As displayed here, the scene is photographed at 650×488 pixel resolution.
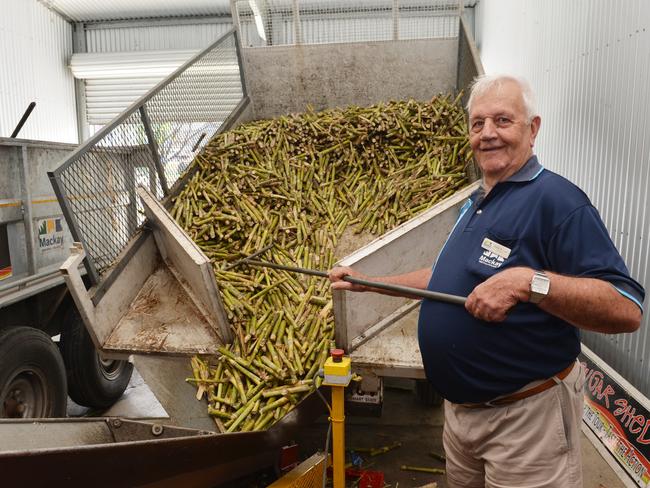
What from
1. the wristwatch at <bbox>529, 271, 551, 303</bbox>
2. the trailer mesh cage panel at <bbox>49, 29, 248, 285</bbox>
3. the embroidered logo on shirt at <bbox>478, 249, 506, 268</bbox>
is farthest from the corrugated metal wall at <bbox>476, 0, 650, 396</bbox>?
the trailer mesh cage panel at <bbox>49, 29, 248, 285</bbox>

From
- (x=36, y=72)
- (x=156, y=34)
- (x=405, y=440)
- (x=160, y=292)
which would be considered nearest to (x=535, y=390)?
(x=405, y=440)

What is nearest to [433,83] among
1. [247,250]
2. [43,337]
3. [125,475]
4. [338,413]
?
[247,250]

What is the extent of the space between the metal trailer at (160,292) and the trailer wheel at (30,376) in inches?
27.4

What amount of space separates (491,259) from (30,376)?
3.58m

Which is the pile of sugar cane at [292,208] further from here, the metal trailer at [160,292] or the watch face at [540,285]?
the watch face at [540,285]

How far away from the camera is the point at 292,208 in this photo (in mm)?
4387

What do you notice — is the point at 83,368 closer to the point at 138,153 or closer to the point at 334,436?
the point at 138,153

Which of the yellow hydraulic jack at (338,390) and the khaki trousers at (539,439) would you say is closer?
the khaki trousers at (539,439)

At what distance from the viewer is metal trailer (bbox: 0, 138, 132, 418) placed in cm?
352

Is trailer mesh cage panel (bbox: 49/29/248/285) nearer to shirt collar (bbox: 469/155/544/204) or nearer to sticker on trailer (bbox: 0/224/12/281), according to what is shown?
sticker on trailer (bbox: 0/224/12/281)

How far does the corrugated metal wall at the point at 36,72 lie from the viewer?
1115 cm

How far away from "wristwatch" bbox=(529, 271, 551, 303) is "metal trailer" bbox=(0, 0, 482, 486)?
4.65 ft

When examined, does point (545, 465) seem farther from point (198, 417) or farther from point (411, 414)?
point (411, 414)

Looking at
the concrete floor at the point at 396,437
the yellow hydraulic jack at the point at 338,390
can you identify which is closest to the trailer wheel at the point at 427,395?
the concrete floor at the point at 396,437
